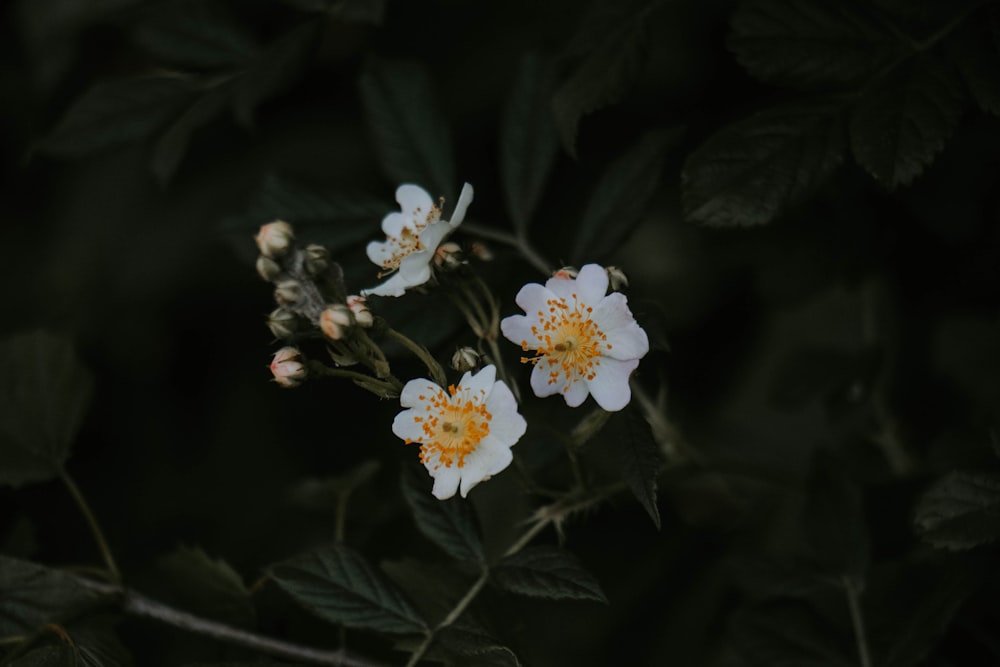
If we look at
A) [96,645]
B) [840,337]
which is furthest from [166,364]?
[840,337]

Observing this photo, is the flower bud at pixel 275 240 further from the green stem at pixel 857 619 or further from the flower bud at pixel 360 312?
the green stem at pixel 857 619

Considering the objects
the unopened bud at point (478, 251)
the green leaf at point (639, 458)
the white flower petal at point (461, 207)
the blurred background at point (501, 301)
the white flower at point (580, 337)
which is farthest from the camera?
the blurred background at point (501, 301)

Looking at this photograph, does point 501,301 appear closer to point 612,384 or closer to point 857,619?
point 612,384

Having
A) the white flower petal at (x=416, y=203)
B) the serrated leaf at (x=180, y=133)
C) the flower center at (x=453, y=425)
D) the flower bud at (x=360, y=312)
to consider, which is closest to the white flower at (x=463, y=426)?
the flower center at (x=453, y=425)

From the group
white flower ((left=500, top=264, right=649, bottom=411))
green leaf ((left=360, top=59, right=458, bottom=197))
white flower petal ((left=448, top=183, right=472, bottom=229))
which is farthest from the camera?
green leaf ((left=360, top=59, right=458, bottom=197))

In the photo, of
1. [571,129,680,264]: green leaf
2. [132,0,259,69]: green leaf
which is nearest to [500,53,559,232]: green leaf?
[571,129,680,264]: green leaf

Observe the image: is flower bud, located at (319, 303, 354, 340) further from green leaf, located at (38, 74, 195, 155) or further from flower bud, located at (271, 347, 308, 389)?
green leaf, located at (38, 74, 195, 155)

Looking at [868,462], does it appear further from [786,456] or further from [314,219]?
[314,219]
